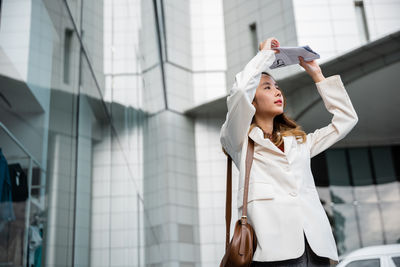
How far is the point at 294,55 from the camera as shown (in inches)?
98.5

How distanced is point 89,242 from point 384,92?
12.6 meters

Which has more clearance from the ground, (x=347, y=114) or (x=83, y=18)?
(x=83, y=18)

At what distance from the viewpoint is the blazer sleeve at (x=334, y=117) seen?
236cm

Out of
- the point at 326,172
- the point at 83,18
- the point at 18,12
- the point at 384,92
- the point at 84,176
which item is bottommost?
the point at 84,176

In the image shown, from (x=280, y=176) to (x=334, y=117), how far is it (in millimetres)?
462

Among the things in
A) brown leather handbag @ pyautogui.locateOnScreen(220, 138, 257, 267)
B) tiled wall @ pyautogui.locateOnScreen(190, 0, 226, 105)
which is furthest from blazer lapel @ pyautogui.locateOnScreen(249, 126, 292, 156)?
tiled wall @ pyautogui.locateOnScreen(190, 0, 226, 105)

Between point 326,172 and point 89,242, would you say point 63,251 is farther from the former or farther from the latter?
point 326,172

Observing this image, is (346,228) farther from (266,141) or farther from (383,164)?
A: (266,141)

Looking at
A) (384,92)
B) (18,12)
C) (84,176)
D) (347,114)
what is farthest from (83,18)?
(384,92)

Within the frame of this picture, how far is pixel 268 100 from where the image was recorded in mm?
2398

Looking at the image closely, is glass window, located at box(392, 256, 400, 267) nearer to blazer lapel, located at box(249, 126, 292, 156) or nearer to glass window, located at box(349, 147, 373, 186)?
blazer lapel, located at box(249, 126, 292, 156)

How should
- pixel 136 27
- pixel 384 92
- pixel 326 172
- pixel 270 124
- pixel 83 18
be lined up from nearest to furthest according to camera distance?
pixel 270 124, pixel 83 18, pixel 136 27, pixel 384 92, pixel 326 172

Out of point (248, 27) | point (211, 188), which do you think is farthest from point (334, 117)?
point (248, 27)

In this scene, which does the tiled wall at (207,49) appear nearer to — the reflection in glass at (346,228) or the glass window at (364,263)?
the reflection in glass at (346,228)
